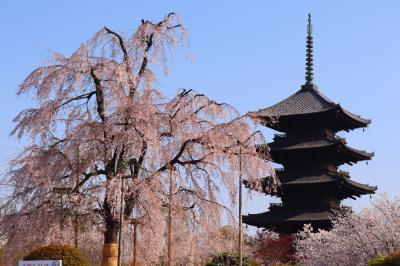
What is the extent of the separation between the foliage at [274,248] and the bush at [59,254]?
25.6 meters

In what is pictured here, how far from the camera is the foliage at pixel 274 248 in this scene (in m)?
46.5

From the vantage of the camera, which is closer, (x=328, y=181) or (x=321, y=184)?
(x=328, y=181)

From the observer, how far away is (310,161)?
4969 cm

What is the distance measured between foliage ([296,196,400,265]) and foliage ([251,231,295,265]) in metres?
6.95

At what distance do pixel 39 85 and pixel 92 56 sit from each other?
6.40 feet

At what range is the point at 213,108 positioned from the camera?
77.7 ft

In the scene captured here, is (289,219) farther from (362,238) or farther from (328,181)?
(362,238)

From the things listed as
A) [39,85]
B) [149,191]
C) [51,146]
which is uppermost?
[39,85]

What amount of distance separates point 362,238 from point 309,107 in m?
17.4

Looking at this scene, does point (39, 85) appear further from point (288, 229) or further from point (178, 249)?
point (288, 229)

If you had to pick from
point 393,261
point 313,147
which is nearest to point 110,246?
point 393,261

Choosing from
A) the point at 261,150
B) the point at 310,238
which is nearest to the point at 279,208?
the point at 310,238

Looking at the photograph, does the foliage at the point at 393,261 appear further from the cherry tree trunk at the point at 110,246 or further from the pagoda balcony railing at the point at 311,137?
the pagoda balcony railing at the point at 311,137

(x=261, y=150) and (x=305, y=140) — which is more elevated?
(x=305, y=140)
